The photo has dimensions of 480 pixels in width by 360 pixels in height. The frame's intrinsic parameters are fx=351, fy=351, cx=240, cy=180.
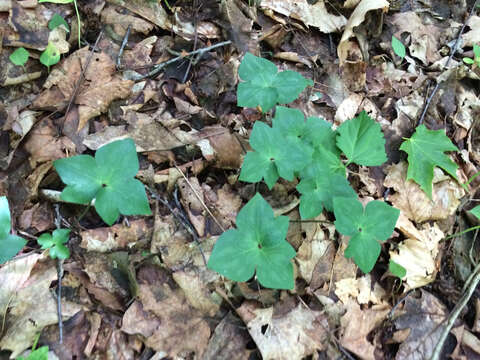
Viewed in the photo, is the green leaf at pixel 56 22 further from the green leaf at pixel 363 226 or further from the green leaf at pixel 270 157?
the green leaf at pixel 363 226

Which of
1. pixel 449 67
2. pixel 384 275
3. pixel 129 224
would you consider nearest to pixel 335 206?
pixel 384 275

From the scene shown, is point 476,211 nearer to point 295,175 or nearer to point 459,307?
point 459,307

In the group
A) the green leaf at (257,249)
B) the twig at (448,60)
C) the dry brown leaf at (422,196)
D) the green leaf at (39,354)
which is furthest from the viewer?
the twig at (448,60)

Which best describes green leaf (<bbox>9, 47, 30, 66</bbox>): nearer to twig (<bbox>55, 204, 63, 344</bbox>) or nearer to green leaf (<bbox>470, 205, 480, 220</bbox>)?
twig (<bbox>55, 204, 63, 344</bbox>)

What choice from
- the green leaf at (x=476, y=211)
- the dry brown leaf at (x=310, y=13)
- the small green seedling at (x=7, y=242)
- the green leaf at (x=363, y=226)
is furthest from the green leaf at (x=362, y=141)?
the small green seedling at (x=7, y=242)

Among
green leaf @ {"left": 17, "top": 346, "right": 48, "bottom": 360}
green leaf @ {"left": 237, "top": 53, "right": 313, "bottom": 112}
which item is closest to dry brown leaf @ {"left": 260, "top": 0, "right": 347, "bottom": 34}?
green leaf @ {"left": 237, "top": 53, "right": 313, "bottom": 112}

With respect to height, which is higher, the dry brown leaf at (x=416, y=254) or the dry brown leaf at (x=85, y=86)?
the dry brown leaf at (x=85, y=86)

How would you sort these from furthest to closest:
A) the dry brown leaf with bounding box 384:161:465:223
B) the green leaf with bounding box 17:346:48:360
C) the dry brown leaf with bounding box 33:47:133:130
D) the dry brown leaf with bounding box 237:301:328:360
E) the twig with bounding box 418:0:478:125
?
the twig with bounding box 418:0:478:125
the dry brown leaf with bounding box 384:161:465:223
the dry brown leaf with bounding box 33:47:133:130
the dry brown leaf with bounding box 237:301:328:360
the green leaf with bounding box 17:346:48:360

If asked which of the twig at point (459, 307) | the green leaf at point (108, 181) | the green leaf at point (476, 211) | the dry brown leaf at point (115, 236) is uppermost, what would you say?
the green leaf at point (108, 181)
